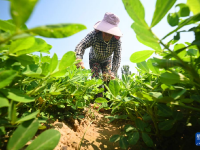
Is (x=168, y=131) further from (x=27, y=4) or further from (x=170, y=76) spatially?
(x=27, y=4)

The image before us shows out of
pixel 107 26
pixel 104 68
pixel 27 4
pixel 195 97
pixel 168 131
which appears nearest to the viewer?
pixel 27 4

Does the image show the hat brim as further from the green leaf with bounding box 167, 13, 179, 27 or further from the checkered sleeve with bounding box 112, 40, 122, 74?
the green leaf with bounding box 167, 13, 179, 27

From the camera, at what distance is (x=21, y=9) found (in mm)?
219

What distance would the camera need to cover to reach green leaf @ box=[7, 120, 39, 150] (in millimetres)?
332

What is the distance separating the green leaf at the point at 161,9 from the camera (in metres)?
0.35

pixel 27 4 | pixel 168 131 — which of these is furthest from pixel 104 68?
pixel 27 4

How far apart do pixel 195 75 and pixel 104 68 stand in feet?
11.3

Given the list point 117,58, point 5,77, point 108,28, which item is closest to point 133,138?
point 5,77

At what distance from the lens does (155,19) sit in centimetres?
38

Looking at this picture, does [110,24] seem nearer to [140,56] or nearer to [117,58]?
[117,58]

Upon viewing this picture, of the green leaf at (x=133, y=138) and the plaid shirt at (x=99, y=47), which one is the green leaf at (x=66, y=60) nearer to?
the green leaf at (x=133, y=138)

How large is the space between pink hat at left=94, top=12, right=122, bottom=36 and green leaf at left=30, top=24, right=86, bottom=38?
2901 millimetres

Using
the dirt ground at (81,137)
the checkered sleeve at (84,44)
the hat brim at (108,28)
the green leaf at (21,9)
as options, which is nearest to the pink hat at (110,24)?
the hat brim at (108,28)

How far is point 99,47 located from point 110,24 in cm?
63
